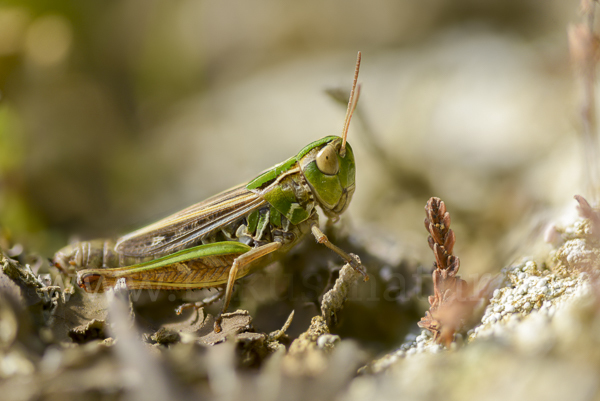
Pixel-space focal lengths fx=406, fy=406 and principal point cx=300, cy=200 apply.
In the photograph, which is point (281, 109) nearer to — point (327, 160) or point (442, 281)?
point (327, 160)

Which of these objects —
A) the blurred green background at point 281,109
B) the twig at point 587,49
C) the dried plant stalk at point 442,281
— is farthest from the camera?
the blurred green background at point 281,109

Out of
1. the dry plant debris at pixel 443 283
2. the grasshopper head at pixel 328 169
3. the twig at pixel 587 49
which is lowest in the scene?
the dry plant debris at pixel 443 283

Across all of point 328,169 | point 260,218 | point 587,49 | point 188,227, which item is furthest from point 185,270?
point 587,49

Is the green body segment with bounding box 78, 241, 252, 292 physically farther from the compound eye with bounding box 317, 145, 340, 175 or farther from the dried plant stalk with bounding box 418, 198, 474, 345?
the dried plant stalk with bounding box 418, 198, 474, 345

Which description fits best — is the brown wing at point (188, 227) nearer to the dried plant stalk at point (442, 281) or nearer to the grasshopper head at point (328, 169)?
the grasshopper head at point (328, 169)

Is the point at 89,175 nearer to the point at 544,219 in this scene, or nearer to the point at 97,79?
the point at 97,79

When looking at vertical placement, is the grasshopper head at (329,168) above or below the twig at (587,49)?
below

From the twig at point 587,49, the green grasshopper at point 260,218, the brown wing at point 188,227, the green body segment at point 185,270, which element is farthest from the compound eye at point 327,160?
the twig at point 587,49

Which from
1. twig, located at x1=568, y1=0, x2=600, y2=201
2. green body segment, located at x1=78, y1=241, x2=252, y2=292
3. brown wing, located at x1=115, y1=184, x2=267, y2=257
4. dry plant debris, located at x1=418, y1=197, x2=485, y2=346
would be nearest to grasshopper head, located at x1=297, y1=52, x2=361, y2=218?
brown wing, located at x1=115, y1=184, x2=267, y2=257
